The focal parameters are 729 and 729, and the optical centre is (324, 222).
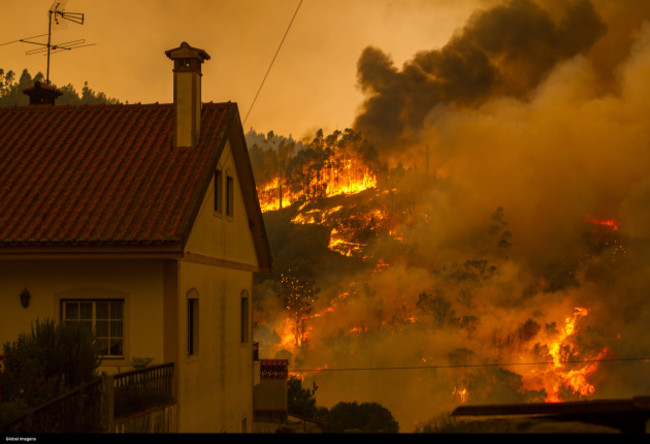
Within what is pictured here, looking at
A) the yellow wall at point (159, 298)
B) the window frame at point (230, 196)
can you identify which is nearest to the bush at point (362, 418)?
the window frame at point (230, 196)

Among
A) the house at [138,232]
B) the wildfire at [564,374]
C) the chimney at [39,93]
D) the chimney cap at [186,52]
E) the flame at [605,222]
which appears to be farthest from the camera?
the flame at [605,222]

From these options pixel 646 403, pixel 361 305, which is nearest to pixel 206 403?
pixel 646 403

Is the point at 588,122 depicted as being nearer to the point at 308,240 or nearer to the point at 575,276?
the point at 575,276

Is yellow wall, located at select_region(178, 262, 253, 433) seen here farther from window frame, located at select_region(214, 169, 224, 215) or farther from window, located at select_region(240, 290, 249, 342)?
window frame, located at select_region(214, 169, 224, 215)

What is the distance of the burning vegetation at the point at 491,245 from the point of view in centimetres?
11688

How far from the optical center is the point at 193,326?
18.1 metres

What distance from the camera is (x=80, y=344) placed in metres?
13.6

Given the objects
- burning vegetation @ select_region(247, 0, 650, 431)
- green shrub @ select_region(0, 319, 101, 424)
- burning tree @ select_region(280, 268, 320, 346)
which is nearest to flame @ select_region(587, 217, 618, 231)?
burning vegetation @ select_region(247, 0, 650, 431)

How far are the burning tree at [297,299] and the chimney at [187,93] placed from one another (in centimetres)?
10045

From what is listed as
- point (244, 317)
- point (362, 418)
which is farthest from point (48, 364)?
point (362, 418)

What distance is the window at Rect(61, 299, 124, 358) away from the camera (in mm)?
16453

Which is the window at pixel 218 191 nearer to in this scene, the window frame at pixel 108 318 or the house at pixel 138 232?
the house at pixel 138 232

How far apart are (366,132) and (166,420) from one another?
15095 cm

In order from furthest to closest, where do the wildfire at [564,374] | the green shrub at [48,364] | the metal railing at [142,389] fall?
1. the wildfire at [564,374]
2. the metal railing at [142,389]
3. the green shrub at [48,364]
